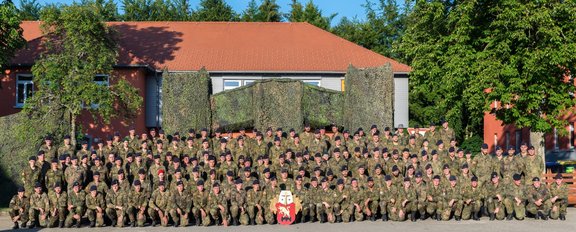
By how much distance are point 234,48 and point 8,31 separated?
11.1 meters

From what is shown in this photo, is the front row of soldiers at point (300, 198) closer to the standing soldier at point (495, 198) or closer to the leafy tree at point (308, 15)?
the standing soldier at point (495, 198)

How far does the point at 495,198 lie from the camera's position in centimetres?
1664

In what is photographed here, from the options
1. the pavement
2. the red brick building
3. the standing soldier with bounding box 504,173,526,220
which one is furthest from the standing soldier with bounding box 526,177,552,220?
the red brick building

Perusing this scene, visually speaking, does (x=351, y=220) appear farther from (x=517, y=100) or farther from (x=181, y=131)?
(x=517, y=100)

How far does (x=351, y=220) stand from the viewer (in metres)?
16.5

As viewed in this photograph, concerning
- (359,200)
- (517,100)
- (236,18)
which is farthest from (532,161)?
(236,18)

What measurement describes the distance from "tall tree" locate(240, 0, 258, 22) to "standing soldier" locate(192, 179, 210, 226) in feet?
118

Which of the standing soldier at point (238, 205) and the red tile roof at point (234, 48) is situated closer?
the standing soldier at point (238, 205)

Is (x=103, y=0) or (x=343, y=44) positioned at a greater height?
(x=103, y=0)

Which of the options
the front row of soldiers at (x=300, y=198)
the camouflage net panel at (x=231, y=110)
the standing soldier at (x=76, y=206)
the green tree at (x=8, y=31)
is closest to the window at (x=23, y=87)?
the green tree at (x=8, y=31)

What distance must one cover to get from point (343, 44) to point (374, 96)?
10.5 metres

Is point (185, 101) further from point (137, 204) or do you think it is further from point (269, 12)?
point (269, 12)

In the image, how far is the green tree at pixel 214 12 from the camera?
49.2 m

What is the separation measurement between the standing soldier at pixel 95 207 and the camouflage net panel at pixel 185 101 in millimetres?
6919
